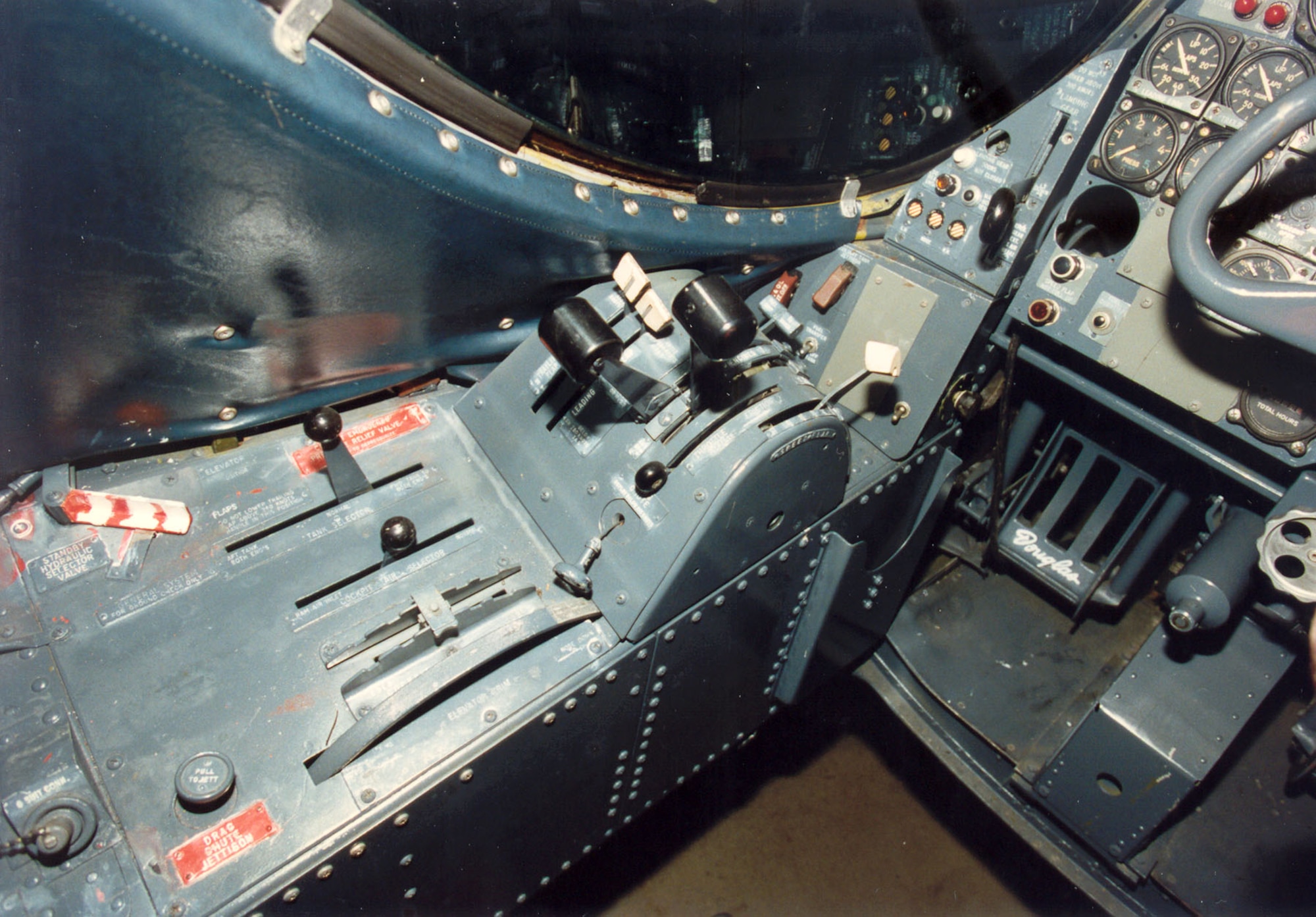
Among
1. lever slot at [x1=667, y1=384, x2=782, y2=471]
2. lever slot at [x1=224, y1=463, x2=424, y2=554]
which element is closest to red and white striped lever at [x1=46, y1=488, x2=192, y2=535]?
lever slot at [x1=224, y1=463, x2=424, y2=554]

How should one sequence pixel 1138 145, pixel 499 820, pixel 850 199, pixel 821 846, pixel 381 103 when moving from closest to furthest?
pixel 381 103
pixel 499 820
pixel 1138 145
pixel 850 199
pixel 821 846

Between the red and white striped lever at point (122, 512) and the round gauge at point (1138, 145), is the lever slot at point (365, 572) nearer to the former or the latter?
the red and white striped lever at point (122, 512)

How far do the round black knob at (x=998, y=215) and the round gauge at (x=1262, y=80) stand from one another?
0.50 meters

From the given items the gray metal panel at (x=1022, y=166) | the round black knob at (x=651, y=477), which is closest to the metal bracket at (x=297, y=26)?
the round black knob at (x=651, y=477)

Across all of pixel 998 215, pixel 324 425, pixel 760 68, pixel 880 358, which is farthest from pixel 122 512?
pixel 998 215

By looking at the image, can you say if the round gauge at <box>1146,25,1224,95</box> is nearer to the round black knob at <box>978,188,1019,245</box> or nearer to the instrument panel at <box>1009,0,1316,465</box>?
the instrument panel at <box>1009,0,1316,465</box>

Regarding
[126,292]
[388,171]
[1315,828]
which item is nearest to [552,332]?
[388,171]

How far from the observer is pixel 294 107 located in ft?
4.24

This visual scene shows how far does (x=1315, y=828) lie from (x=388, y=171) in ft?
9.68

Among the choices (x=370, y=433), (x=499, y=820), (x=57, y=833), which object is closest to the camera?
(x=57, y=833)

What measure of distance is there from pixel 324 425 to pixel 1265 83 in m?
2.18

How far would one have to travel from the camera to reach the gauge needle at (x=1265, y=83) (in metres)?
1.75

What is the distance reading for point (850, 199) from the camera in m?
2.18

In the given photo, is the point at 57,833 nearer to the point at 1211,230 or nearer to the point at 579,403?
the point at 579,403
